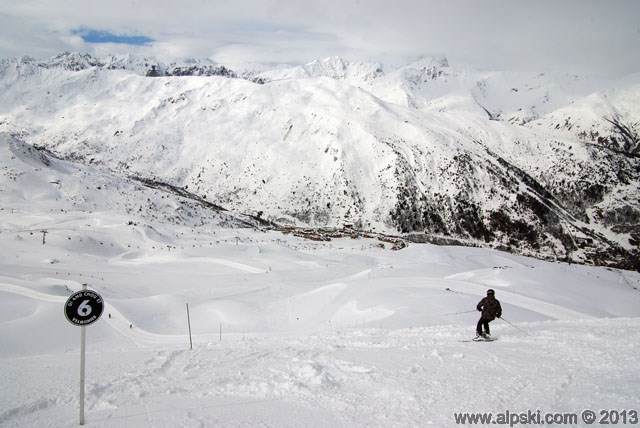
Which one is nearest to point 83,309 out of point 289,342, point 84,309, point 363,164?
point 84,309

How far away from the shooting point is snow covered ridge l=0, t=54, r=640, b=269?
7431 centimetres

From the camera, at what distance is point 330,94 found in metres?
100

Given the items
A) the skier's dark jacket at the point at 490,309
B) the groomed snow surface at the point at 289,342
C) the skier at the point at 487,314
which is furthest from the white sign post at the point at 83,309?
the skier's dark jacket at the point at 490,309

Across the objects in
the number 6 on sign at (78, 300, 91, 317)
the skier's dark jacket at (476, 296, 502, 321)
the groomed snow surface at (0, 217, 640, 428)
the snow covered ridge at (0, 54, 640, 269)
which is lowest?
the groomed snow surface at (0, 217, 640, 428)

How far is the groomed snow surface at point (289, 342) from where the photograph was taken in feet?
21.9

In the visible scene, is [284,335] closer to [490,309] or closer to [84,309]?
[490,309]

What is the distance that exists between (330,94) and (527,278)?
83.5 meters

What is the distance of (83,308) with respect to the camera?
6883 mm

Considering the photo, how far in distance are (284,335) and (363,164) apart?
66.9 m

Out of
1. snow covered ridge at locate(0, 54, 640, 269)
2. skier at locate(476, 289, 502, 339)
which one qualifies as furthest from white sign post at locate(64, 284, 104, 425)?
snow covered ridge at locate(0, 54, 640, 269)

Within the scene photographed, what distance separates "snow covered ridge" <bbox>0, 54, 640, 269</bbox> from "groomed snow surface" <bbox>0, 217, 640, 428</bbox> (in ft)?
145

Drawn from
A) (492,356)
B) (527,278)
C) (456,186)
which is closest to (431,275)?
(527,278)

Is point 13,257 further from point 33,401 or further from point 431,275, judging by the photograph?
point 431,275

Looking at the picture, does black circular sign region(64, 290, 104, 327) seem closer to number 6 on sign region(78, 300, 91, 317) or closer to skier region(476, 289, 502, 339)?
number 6 on sign region(78, 300, 91, 317)
